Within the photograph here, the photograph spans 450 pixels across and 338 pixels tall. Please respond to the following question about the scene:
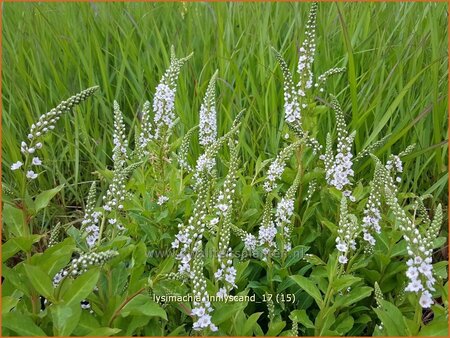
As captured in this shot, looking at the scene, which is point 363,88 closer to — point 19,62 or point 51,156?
point 51,156

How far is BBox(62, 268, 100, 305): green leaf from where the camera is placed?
2.10m

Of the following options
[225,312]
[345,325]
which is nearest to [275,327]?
[225,312]

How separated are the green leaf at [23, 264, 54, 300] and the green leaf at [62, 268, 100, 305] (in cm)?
7

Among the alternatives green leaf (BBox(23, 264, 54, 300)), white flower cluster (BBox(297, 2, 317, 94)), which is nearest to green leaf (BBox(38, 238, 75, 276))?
green leaf (BBox(23, 264, 54, 300))

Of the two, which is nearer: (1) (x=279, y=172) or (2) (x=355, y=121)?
(1) (x=279, y=172)

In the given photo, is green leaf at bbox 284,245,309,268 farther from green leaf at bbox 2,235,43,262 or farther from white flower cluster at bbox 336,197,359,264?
green leaf at bbox 2,235,43,262

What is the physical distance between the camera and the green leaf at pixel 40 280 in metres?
2.06

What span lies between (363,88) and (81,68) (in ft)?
7.88

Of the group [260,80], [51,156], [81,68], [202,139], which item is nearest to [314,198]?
[202,139]

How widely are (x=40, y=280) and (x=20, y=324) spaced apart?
0.59 feet

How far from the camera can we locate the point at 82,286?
6.92 feet

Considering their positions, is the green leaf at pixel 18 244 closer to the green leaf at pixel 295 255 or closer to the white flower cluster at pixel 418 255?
the green leaf at pixel 295 255

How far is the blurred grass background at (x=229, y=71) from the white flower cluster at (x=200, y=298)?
164 centimetres

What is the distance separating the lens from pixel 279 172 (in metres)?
2.97
